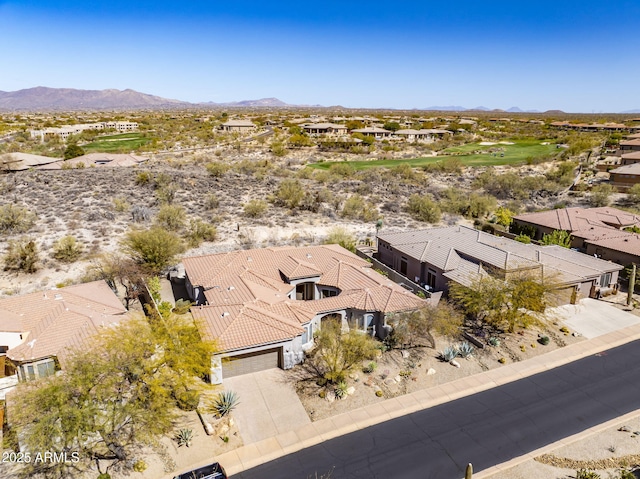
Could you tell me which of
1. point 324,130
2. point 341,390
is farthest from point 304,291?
point 324,130

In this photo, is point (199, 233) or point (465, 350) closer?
point (465, 350)

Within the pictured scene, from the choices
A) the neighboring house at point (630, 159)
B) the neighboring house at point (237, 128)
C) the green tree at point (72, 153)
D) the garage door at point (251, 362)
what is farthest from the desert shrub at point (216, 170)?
the neighboring house at point (630, 159)

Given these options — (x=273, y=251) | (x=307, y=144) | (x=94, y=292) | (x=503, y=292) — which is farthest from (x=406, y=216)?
(x=307, y=144)

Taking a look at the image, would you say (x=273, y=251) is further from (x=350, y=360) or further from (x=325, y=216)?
(x=325, y=216)

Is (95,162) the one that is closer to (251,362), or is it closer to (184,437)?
(251,362)

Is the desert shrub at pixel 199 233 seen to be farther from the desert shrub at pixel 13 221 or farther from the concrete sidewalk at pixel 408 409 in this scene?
the concrete sidewalk at pixel 408 409
